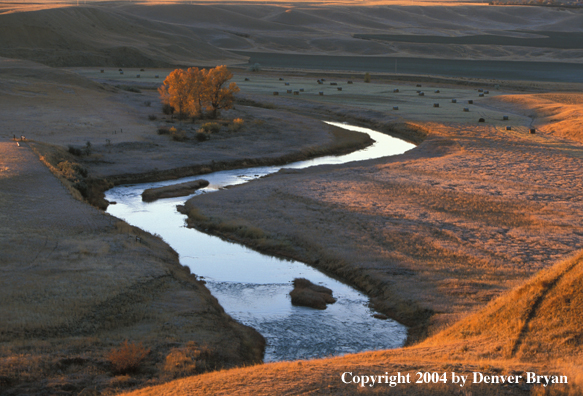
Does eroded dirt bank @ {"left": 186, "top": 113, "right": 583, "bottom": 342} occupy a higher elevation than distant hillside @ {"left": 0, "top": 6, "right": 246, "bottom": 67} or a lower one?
lower

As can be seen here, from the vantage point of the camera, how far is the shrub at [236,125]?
4066cm

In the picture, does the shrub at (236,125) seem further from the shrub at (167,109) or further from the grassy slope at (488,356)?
the grassy slope at (488,356)

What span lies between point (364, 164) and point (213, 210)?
435 inches

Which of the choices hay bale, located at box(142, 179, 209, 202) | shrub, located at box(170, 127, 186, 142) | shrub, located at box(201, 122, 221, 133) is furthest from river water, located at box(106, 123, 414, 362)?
shrub, located at box(201, 122, 221, 133)

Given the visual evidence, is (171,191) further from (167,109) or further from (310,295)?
(167,109)

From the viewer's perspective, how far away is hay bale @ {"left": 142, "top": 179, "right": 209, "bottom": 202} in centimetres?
2678

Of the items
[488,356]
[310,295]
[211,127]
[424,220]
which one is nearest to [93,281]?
[310,295]

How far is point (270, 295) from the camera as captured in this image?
1698 centimetres

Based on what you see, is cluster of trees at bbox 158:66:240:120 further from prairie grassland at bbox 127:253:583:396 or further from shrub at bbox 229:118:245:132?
prairie grassland at bbox 127:253:583:396

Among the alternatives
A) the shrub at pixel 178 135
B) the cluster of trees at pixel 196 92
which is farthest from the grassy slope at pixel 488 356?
the cluster of trees at pixel 196 92

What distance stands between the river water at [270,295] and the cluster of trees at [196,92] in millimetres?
19395

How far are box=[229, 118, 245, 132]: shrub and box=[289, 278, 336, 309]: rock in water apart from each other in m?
24.5

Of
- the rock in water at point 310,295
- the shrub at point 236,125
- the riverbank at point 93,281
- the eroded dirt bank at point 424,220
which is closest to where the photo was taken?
the riverbank at point 93,281

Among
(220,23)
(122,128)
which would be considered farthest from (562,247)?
(220,23)
